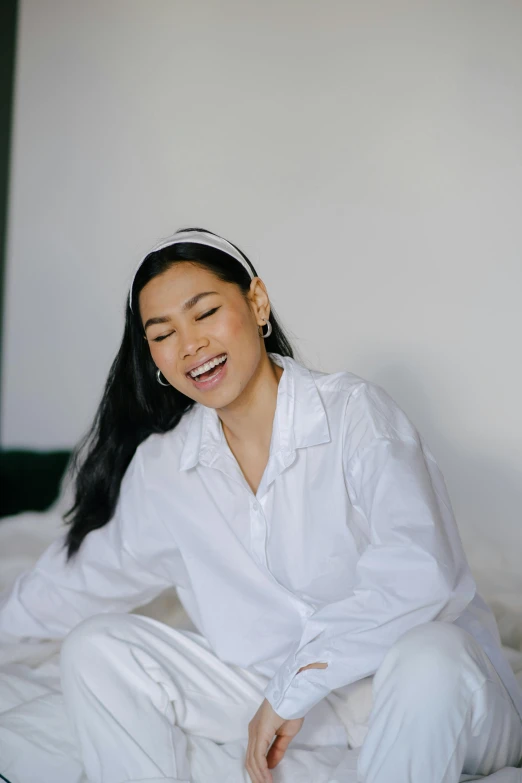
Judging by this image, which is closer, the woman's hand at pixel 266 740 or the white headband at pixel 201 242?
the woman's hand at pixel 266 740

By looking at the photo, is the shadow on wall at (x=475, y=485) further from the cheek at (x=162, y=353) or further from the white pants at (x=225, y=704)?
the cheek at (x=162, y=353)

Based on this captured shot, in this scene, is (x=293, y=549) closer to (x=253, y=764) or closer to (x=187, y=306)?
(x=253, y=764)

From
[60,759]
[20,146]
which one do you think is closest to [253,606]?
[60,759]

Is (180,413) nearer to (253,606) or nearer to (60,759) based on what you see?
(253,606)

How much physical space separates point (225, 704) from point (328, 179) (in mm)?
1826

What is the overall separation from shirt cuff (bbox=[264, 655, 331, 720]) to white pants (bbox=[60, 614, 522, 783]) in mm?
105

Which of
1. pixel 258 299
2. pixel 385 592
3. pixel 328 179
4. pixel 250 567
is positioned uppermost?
pixel 328 179

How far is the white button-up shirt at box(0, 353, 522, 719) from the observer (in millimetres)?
1321

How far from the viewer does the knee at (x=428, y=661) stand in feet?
3.83

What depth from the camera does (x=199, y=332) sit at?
1539 millimetres

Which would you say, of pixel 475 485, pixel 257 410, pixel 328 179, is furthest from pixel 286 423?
pixel 328 179

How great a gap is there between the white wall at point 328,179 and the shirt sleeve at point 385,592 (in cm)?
135

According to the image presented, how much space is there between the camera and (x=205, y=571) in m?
1.65

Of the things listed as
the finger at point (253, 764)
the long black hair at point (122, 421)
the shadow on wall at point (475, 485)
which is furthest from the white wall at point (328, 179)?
the finger at point (253, 764)
